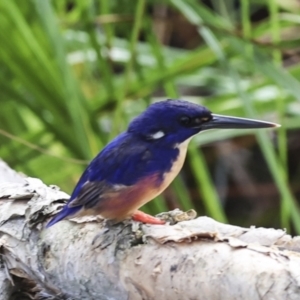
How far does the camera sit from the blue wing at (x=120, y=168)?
80 cm

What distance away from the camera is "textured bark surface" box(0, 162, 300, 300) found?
65cm

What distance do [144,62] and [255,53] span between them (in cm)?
43

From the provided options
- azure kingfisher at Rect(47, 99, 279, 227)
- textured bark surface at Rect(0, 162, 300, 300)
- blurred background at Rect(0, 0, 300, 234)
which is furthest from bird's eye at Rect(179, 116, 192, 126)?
blurred background at Rect(0, 0, 300, 234)

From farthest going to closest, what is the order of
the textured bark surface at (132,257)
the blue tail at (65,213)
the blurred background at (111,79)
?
1. the blurred background at (111,79)
2. the blue tail at (65,213)
3. the textured bark surface at (132,257)

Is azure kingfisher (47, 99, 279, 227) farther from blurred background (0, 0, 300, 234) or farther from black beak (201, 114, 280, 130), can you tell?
blurred background (0, 0, 300, 234)

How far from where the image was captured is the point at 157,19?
7.28 ft

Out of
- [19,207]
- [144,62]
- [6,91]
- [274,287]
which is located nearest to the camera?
[274,287]

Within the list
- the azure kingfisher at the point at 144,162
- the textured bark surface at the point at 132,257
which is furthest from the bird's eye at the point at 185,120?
the textured bark surface at the point at 132,257

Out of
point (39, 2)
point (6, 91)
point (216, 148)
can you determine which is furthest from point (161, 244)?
point (216, 148)

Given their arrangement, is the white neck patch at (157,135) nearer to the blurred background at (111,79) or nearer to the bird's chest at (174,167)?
the bird's chest at (174,167)

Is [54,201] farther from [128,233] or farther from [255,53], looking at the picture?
[255,53]

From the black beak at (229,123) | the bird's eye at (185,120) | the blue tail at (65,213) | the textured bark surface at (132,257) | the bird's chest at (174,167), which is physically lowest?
the textured bark surface at (132,257)

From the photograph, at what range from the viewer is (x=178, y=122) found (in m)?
0.81

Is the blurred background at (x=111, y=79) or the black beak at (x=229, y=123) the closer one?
the black beak at (x=229, y=123)
